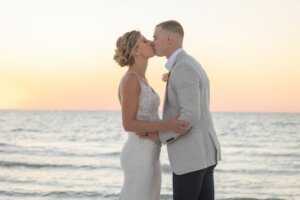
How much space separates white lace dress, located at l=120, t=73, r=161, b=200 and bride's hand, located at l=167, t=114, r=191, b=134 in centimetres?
39

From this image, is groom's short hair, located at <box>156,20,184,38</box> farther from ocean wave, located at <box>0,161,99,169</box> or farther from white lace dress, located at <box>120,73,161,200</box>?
ocean wave, located at <box>0,161,99,169</box>

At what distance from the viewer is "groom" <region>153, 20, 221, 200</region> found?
11.6 ft

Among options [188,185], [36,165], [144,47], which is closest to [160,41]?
[144,47]

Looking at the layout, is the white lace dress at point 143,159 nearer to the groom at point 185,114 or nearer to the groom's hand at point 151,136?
the groom's hand at point 151,136

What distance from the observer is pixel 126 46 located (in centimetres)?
390

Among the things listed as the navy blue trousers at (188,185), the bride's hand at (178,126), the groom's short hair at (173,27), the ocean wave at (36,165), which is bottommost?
the ocean wave at (36,165)

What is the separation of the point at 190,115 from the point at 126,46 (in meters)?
0.71

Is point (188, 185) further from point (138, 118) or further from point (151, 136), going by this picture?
point (138, 118)

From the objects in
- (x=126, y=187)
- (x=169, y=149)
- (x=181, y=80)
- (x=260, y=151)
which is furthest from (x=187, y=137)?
(x=260, y=151)

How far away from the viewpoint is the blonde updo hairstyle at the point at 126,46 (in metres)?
3.90

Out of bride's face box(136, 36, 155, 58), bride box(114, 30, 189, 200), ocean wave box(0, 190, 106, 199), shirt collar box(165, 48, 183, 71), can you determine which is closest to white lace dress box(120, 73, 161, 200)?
bride box(114, 30, 189, 200)

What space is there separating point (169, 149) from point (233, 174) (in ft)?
35.3

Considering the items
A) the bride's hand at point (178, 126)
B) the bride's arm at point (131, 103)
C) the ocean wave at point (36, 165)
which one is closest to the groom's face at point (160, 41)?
the bride's arm at point (131, 103)

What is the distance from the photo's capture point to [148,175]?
4.00 meters
